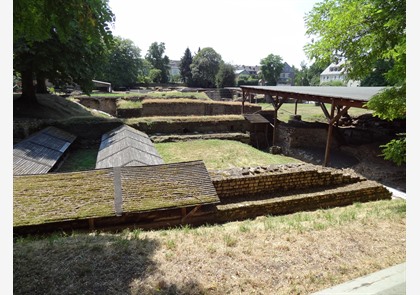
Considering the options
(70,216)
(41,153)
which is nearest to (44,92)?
(41,153)

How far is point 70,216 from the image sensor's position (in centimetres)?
584

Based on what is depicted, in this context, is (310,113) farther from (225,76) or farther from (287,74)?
(287,74)

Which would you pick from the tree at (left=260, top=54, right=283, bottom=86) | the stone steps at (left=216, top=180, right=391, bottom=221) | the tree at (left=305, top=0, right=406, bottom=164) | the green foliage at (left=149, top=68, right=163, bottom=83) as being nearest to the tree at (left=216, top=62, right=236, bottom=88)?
the tree at (left=260, top=54, right=283, bottom=86)

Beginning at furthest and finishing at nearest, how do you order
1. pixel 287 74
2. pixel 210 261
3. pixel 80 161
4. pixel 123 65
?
pixel 287 74 < pixel 123 65 < pixel 80 161 < pixel 210 261

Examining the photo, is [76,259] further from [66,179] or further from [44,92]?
[44,92]

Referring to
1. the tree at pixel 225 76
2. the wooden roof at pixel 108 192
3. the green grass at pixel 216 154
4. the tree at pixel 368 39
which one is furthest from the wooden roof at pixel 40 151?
the tree at pixel 225 76

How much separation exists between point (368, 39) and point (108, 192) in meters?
7.09

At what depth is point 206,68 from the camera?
194 ft

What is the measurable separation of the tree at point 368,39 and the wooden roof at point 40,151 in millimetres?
9646

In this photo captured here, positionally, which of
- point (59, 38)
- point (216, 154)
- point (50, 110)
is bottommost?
point (216, 154)

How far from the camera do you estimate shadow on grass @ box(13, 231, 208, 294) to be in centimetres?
304

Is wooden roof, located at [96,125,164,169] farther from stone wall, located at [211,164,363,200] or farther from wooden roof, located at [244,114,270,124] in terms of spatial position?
wooden roof, located at [244,114,270,124]

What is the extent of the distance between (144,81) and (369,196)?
57.8 m

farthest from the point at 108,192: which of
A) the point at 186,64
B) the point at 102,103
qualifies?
the point at 186,64
